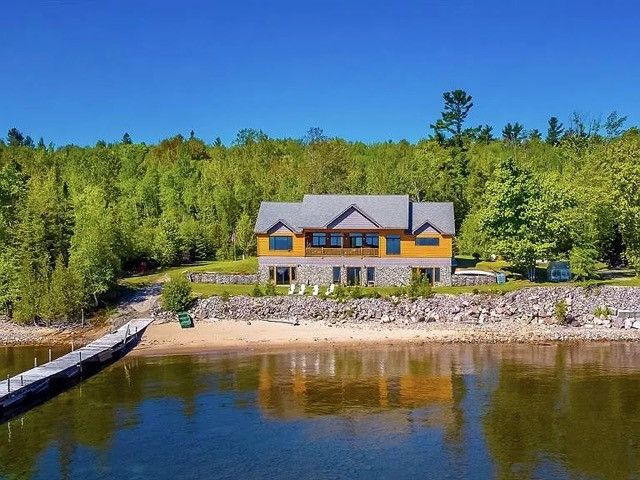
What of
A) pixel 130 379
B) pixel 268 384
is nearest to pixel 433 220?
pixel 268 384

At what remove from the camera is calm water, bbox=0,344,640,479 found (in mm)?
23516

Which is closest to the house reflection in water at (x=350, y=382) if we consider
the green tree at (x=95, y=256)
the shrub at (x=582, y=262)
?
the shrub at (x=582, y=262)

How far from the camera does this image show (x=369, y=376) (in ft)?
113

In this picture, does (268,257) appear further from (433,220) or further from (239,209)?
(239,209)

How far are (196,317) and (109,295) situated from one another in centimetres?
770

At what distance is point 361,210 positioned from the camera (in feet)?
170

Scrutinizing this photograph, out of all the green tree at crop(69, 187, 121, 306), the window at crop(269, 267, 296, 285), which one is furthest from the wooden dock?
the window at crop(269, 267, 296, 285)

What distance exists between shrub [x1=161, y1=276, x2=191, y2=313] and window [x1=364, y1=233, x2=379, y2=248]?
14405 mm

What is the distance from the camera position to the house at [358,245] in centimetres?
5109

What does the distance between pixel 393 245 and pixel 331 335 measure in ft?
38.9

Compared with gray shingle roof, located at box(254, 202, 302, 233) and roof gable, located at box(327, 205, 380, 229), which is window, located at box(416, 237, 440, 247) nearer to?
roof gable, located at box(327, 205, 380, 229)

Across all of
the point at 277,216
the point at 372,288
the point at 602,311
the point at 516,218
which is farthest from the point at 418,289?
the point at 277,216

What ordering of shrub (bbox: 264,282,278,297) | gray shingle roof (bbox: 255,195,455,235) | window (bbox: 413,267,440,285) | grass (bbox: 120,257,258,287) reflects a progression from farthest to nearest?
grass (bbox: 120,257,258,287) < gray shingle roof (bbox: 255,195,455,235) < window (bbox: 413,267,440,285) < shrub (bbox: 264,282,278,297)

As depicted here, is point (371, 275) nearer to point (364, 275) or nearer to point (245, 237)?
point (364, 275)
